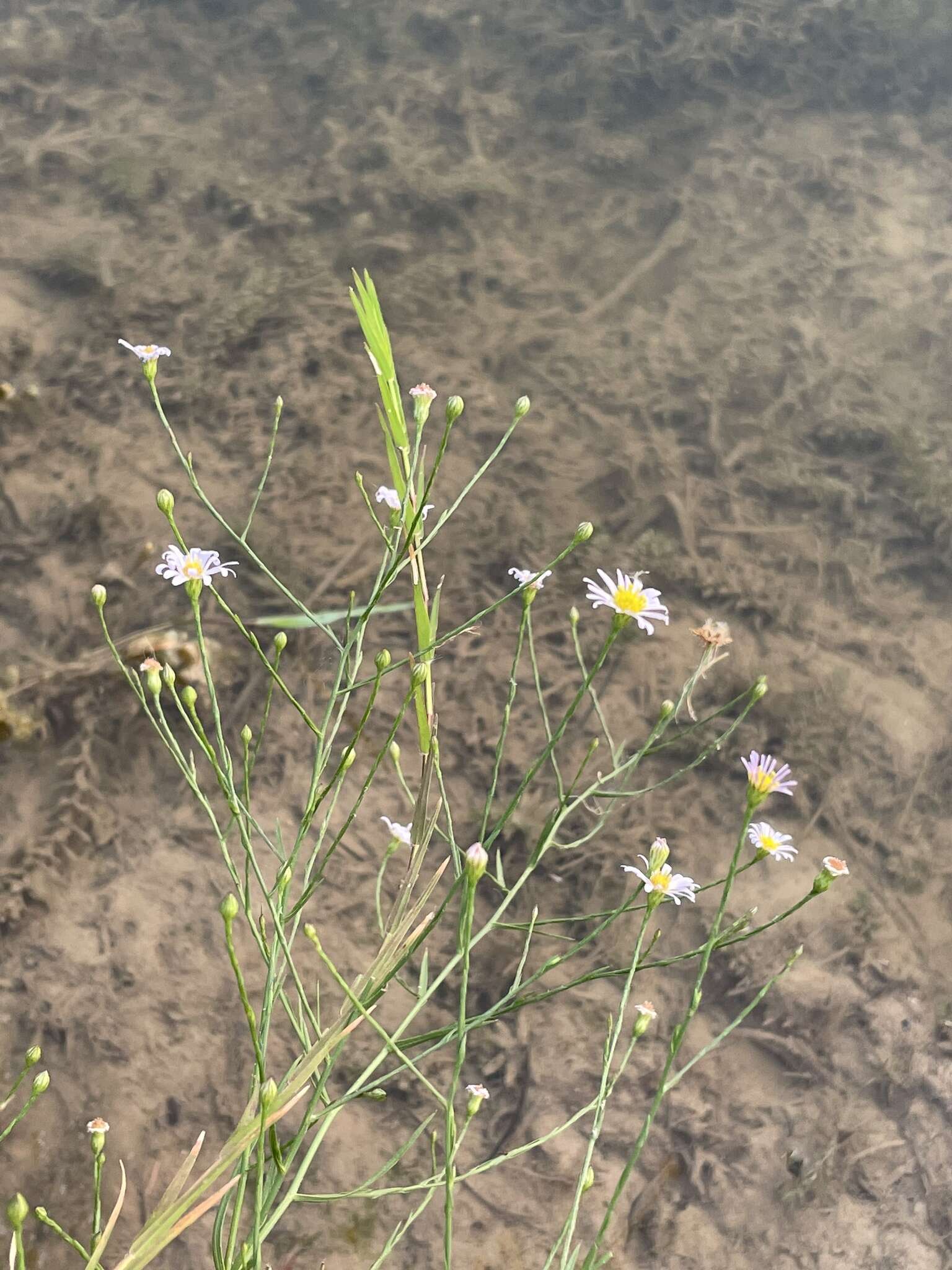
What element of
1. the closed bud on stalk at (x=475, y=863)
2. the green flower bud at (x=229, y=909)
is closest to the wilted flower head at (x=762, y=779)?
the closed bud on stalk at (x=475, y=863)

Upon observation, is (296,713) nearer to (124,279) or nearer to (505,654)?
(505,654)

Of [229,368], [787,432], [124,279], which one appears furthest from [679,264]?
[124,279]

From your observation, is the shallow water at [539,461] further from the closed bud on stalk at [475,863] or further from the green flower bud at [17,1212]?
the closed bud on stalk at [475,863]

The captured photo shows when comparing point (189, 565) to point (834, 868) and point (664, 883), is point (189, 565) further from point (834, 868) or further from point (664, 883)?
point (834, 868)

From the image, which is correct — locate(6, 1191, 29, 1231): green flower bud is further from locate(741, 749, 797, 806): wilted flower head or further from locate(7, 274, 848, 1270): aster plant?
locate(741, 749, 797, 806): wilted flower head

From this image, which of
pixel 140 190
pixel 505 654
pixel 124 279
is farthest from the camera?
pixel 140 190
